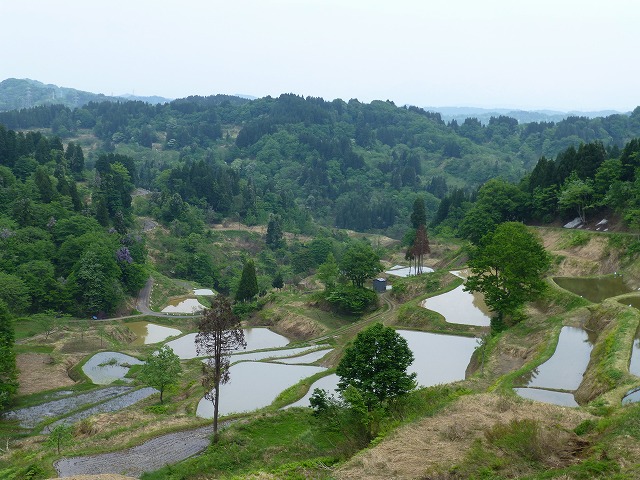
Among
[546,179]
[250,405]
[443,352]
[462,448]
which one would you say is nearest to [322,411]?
[462,448]

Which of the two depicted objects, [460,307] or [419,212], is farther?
[419,212]

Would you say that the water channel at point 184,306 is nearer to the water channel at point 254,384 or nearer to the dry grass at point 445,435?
the water channel at point 254,384

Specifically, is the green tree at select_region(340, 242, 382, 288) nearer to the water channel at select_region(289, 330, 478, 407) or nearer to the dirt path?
the water channel at select_region(289, 330, 478, 407)

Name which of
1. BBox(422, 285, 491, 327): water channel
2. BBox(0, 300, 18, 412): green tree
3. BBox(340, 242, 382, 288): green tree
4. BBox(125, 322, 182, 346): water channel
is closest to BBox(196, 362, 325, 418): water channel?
BBox(422, 285, 491, 327): water channel

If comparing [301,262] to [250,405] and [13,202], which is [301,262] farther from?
[250,405]

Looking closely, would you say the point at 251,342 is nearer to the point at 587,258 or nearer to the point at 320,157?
the point at 587,258

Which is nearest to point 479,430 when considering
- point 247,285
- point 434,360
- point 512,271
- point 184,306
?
point 434,360
